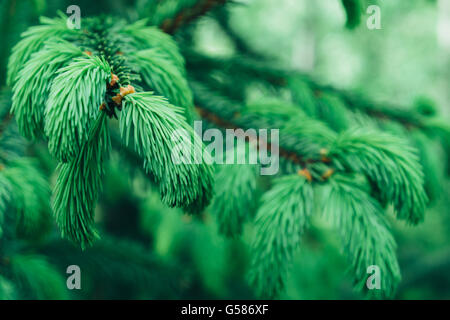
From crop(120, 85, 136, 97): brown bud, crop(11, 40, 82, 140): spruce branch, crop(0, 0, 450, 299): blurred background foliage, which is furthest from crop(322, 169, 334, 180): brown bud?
crop(11, 40, 82, 140): spruce branch

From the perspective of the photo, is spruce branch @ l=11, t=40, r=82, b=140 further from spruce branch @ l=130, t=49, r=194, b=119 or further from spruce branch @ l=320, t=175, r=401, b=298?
spruce branch @ l=320, t=175, r=401, b=298

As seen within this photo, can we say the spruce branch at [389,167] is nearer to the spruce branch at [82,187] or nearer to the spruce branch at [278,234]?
the spruce branch at [278,234]

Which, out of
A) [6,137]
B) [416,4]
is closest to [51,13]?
[6,137]

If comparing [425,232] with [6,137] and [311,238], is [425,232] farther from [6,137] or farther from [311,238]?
[6,137]

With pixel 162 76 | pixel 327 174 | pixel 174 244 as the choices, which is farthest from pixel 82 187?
pixel 174 244

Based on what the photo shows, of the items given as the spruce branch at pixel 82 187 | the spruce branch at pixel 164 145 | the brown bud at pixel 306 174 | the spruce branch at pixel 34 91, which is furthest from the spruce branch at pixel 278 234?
the spruce branch at pixel 34 91

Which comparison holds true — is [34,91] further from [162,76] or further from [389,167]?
[389,167]

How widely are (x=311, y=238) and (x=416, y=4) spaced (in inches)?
288

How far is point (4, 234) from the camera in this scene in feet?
2.45

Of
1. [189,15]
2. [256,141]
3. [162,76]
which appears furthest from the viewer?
[189,15]

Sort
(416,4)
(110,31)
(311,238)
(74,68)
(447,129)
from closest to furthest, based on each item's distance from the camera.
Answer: (74,68)
(110,31)
(447,129)
(311,238)
(416,4)

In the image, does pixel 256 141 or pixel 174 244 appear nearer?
pixel 256 141

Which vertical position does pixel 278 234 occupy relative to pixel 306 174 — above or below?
below

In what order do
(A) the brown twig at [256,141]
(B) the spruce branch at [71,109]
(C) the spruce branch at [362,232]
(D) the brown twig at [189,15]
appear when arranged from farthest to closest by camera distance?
1. (D) the brown twig at [189,15]
2. (A) the brown twig at [256,141]
3. (C) the spruce branch at [362,232]
4. (B) the spruce branch at [71,109]
